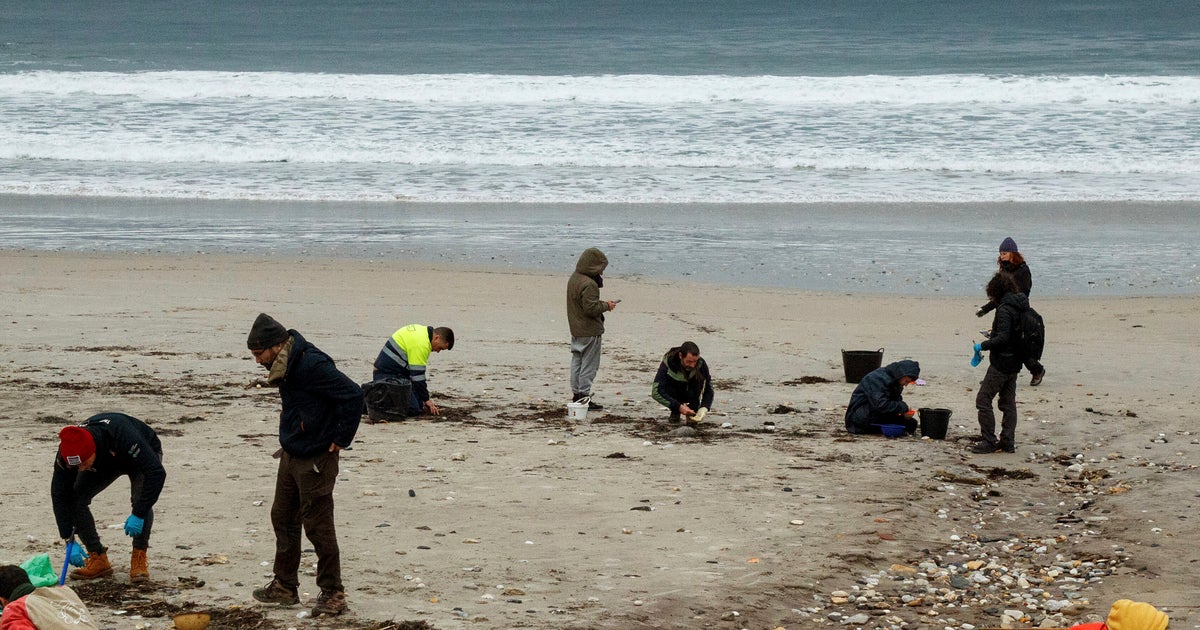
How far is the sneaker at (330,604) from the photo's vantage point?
625 centimetres

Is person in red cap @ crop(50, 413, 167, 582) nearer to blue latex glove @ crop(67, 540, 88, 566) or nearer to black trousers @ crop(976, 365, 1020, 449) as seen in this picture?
blue latex glove @ crop(67, 540, 88, 566)

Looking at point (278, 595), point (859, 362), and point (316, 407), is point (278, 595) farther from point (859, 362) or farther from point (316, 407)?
point (859, 362)

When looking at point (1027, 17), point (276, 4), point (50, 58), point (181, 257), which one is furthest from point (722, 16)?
point (181, 257)

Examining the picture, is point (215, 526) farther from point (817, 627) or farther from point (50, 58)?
point (50, 58)

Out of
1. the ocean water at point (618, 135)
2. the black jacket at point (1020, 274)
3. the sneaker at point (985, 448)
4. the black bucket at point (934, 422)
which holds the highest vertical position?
the ocean water at point (618, 135)

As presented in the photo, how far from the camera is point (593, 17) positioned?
2564 inches

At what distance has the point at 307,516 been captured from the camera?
6.25 metres

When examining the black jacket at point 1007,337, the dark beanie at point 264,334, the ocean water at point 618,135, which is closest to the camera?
the dark beanie at point 264,334

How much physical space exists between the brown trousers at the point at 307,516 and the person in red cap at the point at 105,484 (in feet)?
2.24

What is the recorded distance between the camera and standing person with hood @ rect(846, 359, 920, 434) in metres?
10.2

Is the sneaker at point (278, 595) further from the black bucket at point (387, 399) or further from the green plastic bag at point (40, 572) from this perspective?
the black bucket at point (387, 399)

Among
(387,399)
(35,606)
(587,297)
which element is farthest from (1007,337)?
(35,606)

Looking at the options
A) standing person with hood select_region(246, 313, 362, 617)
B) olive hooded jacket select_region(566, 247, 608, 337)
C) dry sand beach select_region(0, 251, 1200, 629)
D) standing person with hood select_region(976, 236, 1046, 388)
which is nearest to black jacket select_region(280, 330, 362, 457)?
standing person with hood select_region(246, 313, 362, 617)

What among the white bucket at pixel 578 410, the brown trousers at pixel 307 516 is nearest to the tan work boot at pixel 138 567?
the brown trousers at pixel 307 516
